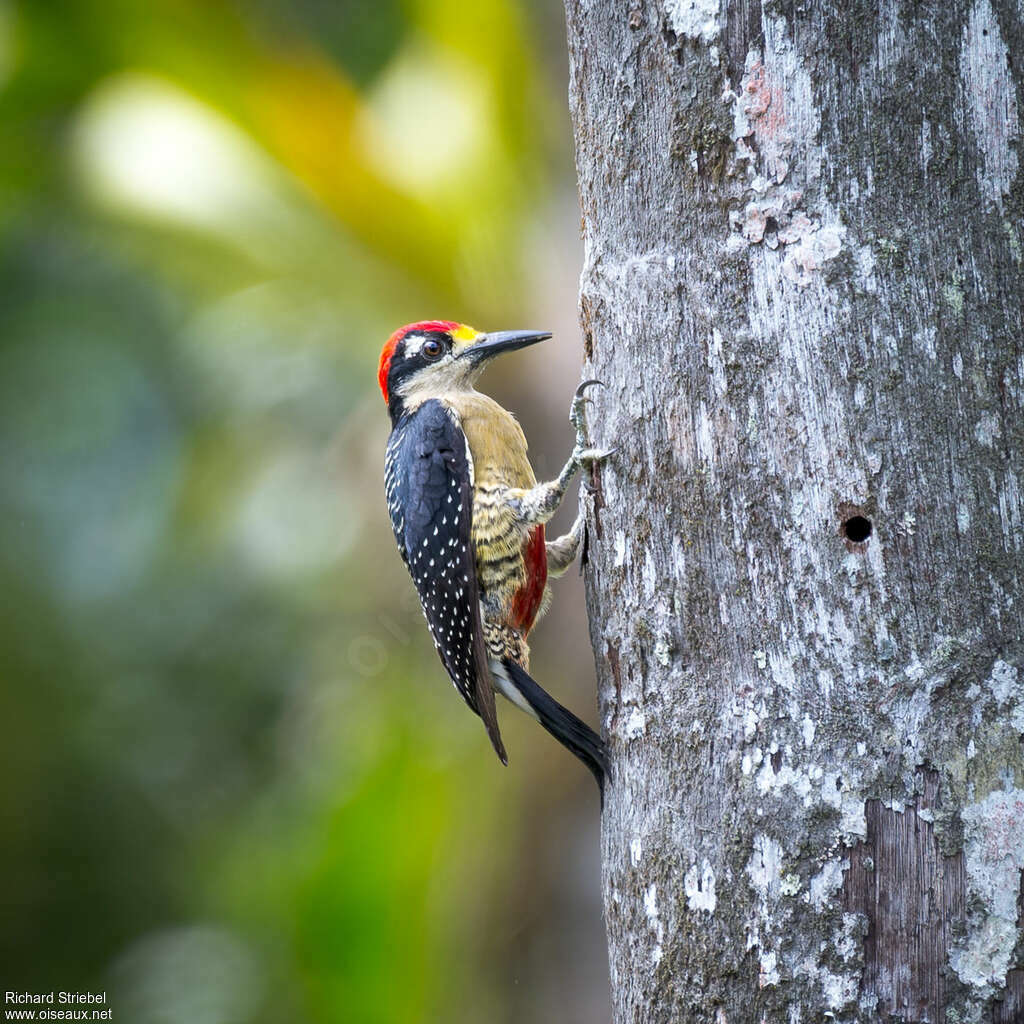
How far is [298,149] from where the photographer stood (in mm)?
6207

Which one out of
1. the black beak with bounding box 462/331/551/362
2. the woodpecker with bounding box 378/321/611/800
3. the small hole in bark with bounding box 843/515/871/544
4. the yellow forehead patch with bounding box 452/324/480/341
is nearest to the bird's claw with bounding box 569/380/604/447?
the woodpecker with bounding box 378/321/611/800

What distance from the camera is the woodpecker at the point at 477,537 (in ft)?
13.1

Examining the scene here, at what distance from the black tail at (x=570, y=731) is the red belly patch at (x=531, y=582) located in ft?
1.02

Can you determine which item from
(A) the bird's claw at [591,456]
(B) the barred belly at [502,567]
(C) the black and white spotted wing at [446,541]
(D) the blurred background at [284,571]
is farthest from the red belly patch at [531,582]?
(D) the blurred background at [284,571]

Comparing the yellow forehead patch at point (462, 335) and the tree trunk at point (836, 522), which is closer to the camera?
the tree trunk at point (836, 522)

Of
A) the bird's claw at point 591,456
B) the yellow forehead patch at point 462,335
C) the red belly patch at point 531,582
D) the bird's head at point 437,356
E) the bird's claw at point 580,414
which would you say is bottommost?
the red belly patch at point 531,582

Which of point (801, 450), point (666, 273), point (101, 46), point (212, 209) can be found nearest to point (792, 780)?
point (801, 450)

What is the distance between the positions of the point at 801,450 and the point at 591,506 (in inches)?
31.4

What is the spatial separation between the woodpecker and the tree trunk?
1.20 meters

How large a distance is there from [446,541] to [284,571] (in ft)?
13.7

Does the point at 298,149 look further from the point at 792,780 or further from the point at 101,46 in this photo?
the point at 792,780

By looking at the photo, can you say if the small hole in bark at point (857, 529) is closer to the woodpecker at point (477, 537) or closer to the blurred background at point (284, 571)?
the woodpecker at point (477, 537)

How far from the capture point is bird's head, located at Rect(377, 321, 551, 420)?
4641mm

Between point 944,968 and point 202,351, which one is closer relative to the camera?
point 944,968
